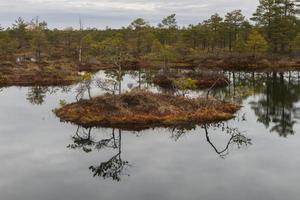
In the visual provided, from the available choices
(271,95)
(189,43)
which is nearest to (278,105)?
(271,95)

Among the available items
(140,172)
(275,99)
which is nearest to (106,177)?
(140,172)

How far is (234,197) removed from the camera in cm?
2059

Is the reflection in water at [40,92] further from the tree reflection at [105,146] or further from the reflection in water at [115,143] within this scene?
the tree reflection at [105,146]

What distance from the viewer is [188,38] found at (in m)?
117

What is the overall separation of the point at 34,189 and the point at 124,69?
65.0 m

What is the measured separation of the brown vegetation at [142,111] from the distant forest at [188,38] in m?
40.9

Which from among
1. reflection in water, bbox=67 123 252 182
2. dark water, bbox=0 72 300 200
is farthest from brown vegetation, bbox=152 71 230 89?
reflection in water, bbox=67 123 252 182

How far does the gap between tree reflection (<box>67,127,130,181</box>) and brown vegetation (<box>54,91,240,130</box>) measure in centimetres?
220

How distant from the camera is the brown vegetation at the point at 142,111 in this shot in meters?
35.4

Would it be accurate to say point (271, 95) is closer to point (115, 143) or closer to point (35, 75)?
point (115, 143)

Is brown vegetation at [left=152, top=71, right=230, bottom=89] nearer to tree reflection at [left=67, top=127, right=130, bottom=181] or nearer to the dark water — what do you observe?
the dark water

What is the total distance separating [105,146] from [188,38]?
9040 cm

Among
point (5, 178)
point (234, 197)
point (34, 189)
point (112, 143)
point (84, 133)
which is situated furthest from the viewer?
point (84, 133)

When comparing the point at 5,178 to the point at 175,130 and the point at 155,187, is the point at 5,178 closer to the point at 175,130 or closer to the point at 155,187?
the point at 155,187
